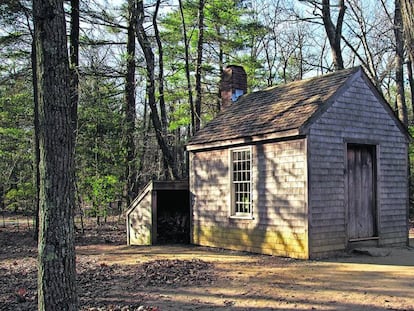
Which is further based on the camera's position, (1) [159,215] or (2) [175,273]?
(1) [159,215]

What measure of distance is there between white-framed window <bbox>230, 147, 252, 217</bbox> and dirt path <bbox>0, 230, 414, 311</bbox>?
50.1 inches

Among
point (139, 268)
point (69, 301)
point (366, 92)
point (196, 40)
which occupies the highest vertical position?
point (196, 40)

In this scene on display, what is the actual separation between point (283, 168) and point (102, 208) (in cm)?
967

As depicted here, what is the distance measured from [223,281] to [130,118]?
42.0 ft

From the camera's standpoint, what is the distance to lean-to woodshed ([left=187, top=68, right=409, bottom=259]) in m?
10.5

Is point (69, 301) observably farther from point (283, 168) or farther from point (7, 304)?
point (283, 168)

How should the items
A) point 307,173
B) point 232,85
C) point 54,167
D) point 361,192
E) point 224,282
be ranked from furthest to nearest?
point 232,85 → point 361,192 → point 307,173 → point 224,282 → point 54,167

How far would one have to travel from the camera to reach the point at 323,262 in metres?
9.91

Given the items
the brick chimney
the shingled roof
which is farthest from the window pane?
the brick chimney

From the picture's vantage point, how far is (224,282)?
810 centimetres

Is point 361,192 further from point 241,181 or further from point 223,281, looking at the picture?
point 223,281

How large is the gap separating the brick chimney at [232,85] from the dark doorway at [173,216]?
3.72m

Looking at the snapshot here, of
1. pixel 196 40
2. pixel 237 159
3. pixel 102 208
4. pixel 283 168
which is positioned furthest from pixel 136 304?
pixel 196 40

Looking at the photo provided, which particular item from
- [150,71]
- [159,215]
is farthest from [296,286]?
[150,71]
